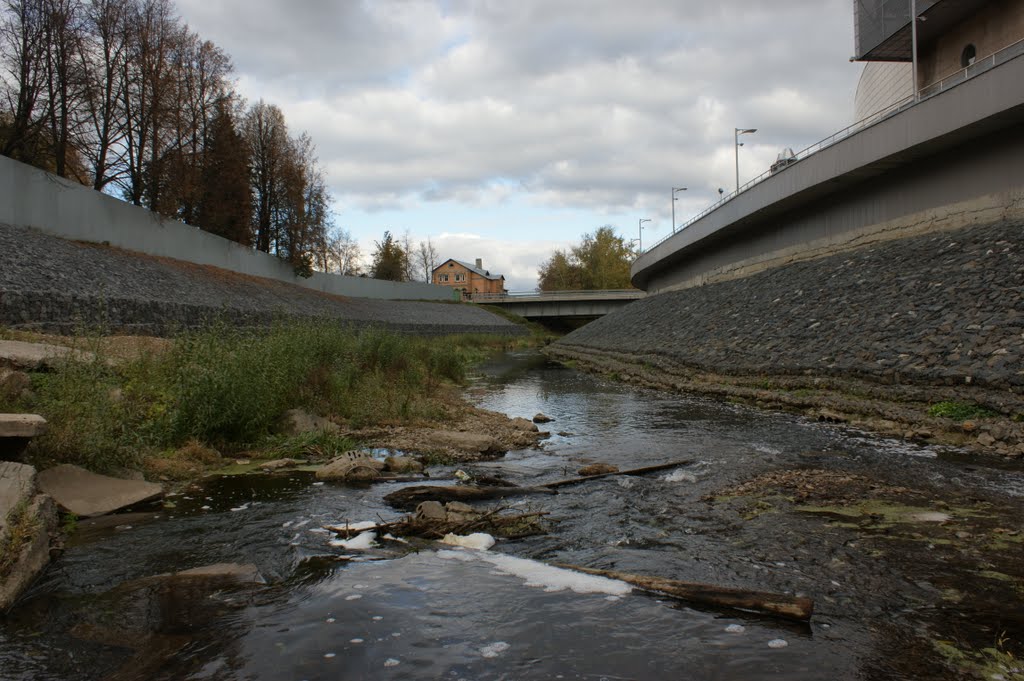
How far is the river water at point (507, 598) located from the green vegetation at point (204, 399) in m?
1.11

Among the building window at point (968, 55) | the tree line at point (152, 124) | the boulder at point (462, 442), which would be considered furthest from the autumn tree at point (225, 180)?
the building window at point (968, 55)

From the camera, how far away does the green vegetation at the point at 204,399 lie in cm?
752

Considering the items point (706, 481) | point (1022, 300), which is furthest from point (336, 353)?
point (1022, 300)

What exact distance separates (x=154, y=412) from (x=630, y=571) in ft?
23.9

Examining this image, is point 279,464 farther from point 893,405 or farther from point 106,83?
point 106,83

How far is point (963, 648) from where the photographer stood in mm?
3867

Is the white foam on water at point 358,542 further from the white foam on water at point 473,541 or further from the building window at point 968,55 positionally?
the building window at point 968,55

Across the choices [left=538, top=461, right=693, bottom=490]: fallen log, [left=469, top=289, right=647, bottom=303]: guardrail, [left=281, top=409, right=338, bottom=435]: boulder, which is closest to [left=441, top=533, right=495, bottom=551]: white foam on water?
[left=538, top=461, right=693, bottom=490]: fallen log

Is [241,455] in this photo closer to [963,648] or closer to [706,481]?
[706,481]

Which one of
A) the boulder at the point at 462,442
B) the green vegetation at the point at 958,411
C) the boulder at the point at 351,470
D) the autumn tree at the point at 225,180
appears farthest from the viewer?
the autumn tree at the point at 225,180

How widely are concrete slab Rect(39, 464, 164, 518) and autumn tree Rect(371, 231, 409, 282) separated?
79185 mm

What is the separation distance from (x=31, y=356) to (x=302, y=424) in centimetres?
380

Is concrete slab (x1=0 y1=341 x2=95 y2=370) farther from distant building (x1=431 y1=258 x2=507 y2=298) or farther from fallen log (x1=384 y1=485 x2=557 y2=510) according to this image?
distant building (x1=431 y1=258 x2=507 y2=298)

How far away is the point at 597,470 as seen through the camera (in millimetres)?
8781
